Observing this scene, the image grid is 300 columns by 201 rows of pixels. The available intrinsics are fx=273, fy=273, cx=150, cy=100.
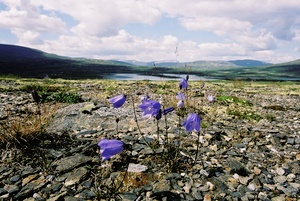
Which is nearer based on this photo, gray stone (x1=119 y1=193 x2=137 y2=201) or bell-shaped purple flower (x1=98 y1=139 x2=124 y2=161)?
bell-shaped purple flower (x1=98 y1=139 x2=124 y2=161)

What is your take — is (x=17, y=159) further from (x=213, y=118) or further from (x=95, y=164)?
(x=213, y=118)

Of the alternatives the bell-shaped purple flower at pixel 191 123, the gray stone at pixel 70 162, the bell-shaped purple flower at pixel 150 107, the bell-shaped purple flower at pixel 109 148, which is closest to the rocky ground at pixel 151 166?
the gray stone at pixel 70 162

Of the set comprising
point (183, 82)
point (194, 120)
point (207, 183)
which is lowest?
point (207, 183)

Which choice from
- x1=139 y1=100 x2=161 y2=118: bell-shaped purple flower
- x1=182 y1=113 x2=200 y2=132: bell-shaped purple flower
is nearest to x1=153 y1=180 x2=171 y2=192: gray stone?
x1=182 y1=113 x2=200 y2=132: bell-shaped purple flower

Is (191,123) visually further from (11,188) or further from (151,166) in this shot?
(11,188)

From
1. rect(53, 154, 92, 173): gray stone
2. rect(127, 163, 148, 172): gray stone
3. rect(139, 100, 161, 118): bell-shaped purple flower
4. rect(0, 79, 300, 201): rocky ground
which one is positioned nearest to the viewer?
rect(139, 100, 161, 118): bell-shaped purple flower

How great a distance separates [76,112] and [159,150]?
169 inches

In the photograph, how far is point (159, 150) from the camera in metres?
5.87

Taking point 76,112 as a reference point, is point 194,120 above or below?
above

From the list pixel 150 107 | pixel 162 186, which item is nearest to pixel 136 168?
pixel 162 186

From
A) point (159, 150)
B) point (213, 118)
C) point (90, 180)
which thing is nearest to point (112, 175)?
point (90, 180)

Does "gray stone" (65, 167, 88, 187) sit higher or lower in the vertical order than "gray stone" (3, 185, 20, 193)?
higher

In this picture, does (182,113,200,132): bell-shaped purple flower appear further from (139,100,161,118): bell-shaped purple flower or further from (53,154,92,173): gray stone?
(53,154,92,173): gray stone

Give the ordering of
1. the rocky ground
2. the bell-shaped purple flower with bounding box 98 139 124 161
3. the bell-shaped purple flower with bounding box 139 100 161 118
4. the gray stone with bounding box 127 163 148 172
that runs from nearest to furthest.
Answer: the bell-shaped purple flower with bounding box 98 139 124 161
the bell-shaped purple flower with bounding box 139 100 161 118
the rocky ground
the gray stone with bounding box 127 163 148 172
